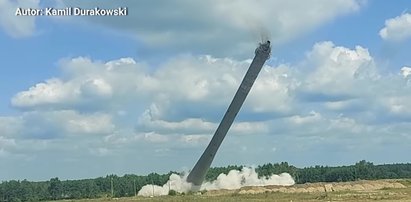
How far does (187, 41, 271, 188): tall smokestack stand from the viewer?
279 feet

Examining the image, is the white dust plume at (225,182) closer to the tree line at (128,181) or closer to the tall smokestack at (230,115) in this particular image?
the tall smokestack at (230,115)

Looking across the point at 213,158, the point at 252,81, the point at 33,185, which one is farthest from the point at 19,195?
the point at 252,81

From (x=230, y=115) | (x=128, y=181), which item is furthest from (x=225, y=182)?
(x=128, y=181)

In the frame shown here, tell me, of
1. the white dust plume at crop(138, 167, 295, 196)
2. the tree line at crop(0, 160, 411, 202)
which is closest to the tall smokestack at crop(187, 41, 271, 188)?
the white dust plume at crop(138, 167, 295, 196)

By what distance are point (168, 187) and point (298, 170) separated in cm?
8994

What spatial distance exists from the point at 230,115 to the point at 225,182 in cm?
2004

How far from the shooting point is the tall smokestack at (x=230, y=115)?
279ft

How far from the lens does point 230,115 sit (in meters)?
90.6

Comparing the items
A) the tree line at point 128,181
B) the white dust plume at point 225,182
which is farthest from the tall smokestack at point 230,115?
the tree line at point 128,181

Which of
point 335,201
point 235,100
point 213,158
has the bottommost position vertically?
point 335,201

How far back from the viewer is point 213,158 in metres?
93.6

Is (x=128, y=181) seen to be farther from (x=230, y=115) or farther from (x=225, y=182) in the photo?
(x=230, y=115)

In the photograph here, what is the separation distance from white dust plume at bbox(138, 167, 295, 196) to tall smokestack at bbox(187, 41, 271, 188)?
222 centimetres

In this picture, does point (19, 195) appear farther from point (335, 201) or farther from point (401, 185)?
point (335, 201)
